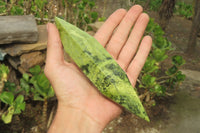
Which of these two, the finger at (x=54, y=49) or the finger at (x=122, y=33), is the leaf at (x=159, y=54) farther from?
the finger at (x=54, y=49)

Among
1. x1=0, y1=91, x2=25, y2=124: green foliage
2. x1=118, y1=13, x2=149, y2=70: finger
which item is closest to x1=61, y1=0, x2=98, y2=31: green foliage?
x1=118, y1=13, x2=149, y2=70: finger

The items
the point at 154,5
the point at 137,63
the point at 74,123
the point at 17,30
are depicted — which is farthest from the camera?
the point at 154,5


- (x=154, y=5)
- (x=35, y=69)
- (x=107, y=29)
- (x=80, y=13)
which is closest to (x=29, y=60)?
(x=35, y=69)

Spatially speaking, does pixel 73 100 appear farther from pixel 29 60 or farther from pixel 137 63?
pixel 29 60

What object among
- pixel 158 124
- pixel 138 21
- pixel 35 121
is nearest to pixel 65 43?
pixel 138 21

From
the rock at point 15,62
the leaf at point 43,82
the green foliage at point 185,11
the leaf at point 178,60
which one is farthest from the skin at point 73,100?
the green foliage at point 185,11

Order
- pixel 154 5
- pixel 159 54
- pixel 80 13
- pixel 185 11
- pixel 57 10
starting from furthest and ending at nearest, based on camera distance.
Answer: pixel 154 5 < pixel 185 11 < pixel 80 13 < pixel 57 10 < pixel 159 54

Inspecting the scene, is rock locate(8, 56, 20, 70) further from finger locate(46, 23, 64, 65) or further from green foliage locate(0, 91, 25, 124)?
finger locate(46, 23, 64, 65)
